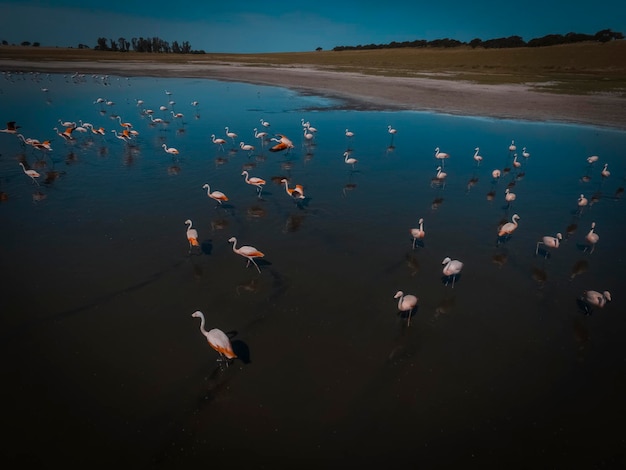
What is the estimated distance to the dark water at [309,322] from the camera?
5195 mm

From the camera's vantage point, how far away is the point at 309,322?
283 inches

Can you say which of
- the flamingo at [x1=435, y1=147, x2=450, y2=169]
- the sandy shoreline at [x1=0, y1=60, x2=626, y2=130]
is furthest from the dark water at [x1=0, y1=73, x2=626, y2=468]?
the sandy shoreline at [x1=0, y1=60, x2=626, y2=130]

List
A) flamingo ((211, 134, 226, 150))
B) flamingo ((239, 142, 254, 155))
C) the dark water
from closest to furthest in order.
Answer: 1. the dark water
2. flamingo ((239, 142, 254, 155))
3. flamingo ((211, 134, 226, 150))

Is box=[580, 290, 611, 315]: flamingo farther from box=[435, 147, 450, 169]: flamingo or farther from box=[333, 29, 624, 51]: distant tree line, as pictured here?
box=[333, 29, 624, 51]: distant tree line

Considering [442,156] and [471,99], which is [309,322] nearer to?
[442,156]

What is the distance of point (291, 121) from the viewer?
24938 mm

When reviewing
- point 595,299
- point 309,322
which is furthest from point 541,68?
point 309,322

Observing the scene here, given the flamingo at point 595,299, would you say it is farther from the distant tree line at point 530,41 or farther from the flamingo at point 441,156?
the distant tree line at point 530,41

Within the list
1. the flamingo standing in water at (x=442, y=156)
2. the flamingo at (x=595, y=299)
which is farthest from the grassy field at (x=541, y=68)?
the flamingo at (x=595, y=299)

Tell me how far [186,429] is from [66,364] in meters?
2.55

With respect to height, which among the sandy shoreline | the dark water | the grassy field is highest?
the grassy field

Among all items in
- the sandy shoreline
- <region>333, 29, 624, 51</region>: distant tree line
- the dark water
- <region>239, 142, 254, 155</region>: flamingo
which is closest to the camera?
the dark water

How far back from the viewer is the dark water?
17.0 feet

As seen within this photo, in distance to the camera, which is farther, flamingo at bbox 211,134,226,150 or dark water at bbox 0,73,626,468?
flamingo at bbox 211,134,226,150
